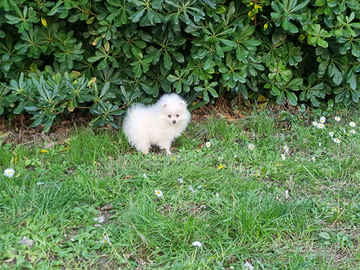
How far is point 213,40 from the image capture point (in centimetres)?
409

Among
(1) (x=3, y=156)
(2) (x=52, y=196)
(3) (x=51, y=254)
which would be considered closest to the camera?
(3) (x=51, y=254)

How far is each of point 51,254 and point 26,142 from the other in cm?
192

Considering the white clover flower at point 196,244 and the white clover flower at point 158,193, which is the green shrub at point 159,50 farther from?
the white clover flower at point 196,244

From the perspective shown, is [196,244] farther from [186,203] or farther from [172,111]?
[172,111]

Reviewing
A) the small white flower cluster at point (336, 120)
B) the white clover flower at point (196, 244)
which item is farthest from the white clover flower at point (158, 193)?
the small white flower cluster at point (336, 120)

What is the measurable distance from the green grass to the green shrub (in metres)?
0.53

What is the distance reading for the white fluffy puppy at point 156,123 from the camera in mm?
3947

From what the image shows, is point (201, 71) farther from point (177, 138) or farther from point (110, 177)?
point (110, 177)

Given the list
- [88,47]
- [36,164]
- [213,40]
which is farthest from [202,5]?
[36,164]

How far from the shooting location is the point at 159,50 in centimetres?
428

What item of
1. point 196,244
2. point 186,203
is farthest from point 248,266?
point 186,203

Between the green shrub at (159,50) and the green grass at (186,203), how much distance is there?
21.1 inches

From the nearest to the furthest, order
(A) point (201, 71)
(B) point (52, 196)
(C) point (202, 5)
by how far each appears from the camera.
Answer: (B) point (52, 196)
(C) point (202, 5)
(A) point (201, 71)

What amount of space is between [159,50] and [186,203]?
1.88 m
